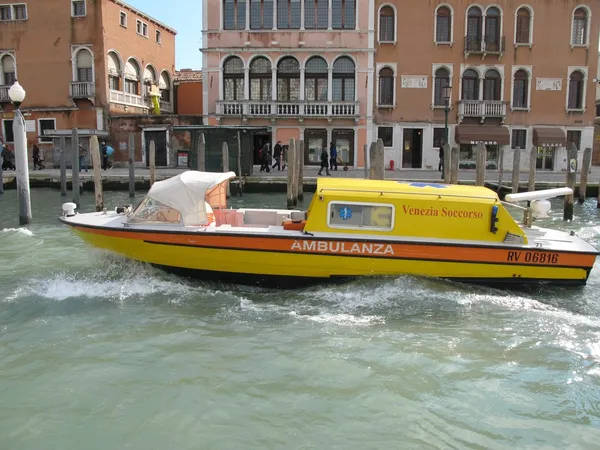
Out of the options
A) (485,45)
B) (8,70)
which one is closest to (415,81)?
(485,45)

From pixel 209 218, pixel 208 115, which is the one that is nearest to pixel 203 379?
pixel 209 218

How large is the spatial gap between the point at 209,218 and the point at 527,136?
935 inches

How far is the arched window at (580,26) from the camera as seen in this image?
28000mm

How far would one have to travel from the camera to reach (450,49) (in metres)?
28.1

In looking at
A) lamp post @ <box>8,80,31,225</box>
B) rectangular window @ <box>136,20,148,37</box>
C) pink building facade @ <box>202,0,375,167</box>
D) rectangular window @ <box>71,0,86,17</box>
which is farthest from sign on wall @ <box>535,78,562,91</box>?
lamp post @ <box>8,80,31,225</box>

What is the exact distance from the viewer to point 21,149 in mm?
13195

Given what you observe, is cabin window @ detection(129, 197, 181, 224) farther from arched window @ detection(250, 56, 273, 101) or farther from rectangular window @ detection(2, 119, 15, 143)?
rectangular window @ detection(2, 119, 15, 143)

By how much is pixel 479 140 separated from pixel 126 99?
1784cm

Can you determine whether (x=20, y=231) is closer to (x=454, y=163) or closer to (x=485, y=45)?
(x=454, y=163)

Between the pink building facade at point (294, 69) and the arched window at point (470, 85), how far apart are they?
14.8 ft

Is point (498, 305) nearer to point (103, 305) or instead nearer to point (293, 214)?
point (293, 214)

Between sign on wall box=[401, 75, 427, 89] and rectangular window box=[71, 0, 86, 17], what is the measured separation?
15.8m

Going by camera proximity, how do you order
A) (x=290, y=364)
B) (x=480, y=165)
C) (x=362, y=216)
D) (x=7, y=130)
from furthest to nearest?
(x=7, y=130) → (x=480, y=165) → (x=362, y=216) → (x=290, y=364)

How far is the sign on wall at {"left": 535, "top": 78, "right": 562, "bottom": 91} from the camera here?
28.3 metres
